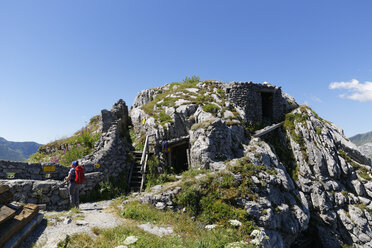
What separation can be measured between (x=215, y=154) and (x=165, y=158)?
4.39m

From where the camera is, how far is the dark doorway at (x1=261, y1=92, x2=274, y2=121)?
2291 centimetres

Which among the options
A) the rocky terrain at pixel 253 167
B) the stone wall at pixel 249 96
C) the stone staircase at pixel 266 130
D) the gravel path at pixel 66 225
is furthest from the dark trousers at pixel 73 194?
the stone wall at pixel 249 96

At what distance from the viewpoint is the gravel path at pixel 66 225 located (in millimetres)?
5988

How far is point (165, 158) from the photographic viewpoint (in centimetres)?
1684

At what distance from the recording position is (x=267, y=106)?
23891 mm

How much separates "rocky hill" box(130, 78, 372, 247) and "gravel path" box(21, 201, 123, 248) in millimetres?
2580

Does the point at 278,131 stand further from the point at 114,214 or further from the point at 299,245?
the point at 114,214

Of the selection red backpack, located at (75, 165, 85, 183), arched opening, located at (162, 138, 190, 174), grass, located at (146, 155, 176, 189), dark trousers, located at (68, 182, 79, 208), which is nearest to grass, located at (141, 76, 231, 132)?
arched opening, located at (162, 138, 190, 174)

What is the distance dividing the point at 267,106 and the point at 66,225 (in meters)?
22.6

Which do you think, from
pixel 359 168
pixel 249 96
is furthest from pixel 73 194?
pixel 359 168

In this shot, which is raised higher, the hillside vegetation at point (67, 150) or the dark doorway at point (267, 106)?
the dark doorway at point (267, 106)

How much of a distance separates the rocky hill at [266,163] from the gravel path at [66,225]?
2580mm

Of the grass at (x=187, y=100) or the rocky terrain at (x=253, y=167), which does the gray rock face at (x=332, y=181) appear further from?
the grass at (x=187, y=100)

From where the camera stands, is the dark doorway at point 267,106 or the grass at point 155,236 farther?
the dark doorway at point 267,106
